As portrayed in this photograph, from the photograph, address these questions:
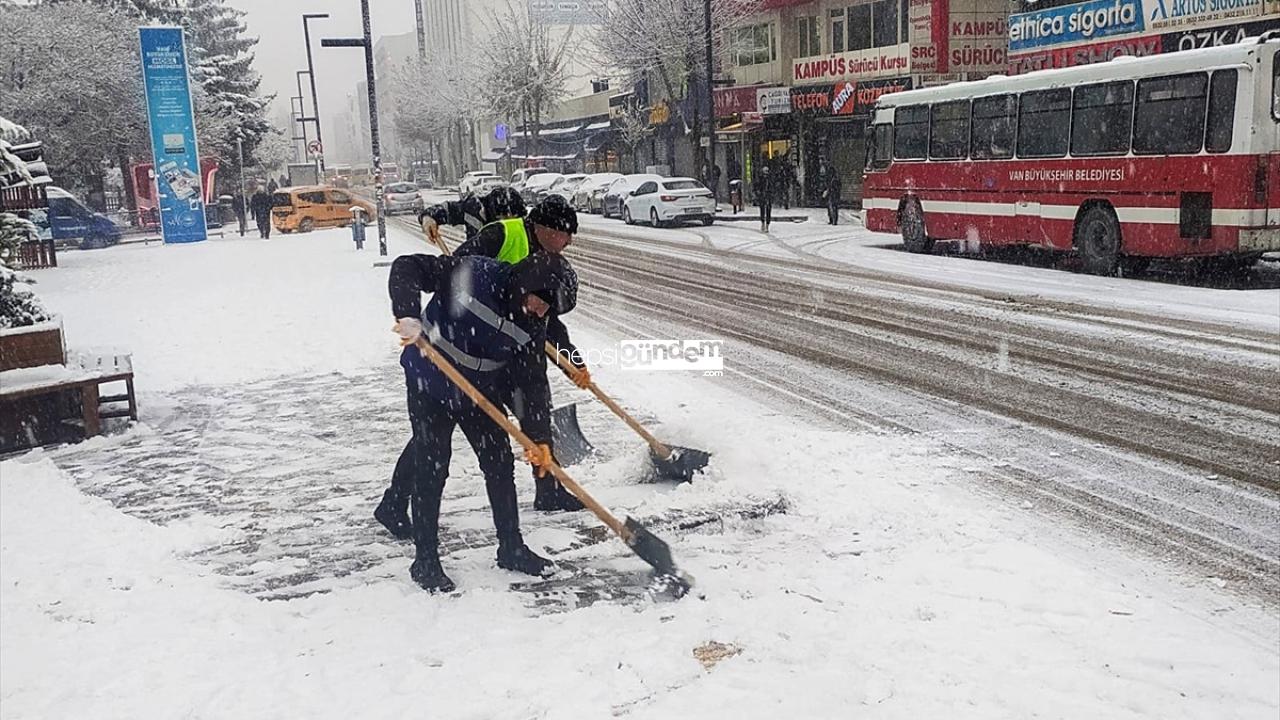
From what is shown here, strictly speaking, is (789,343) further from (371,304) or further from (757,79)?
(757,79)

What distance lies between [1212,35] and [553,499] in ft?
69.9

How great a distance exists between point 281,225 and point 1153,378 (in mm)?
32321

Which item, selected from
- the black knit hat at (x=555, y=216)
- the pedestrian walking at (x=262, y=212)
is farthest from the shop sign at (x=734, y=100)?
the black knit hat at (x=555, y=216)

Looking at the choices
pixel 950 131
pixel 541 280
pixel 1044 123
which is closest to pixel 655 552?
pixel 541 280

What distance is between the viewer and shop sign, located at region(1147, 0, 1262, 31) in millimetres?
20219

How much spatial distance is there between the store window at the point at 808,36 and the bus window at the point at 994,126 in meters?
18.8

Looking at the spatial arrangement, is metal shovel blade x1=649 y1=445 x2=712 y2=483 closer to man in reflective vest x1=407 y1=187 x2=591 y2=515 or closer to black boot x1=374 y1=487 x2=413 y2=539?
man in reflective vest x1=407 y1=187 x2=591 y2=515

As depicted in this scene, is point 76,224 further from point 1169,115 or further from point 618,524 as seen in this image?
point 618,524

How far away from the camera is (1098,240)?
15.2 meters

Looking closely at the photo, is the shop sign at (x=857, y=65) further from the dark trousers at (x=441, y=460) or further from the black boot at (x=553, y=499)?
the dark trousers at (x=441, y=460)

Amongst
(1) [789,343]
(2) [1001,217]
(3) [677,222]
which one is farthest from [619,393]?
(3) [677,222]

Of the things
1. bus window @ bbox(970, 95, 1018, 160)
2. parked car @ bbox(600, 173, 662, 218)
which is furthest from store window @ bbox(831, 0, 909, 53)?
bus window @ bbox(970, 95, 1018, 160)

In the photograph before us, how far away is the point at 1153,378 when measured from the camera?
8398 millimetres

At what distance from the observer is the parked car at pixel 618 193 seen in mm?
33031
